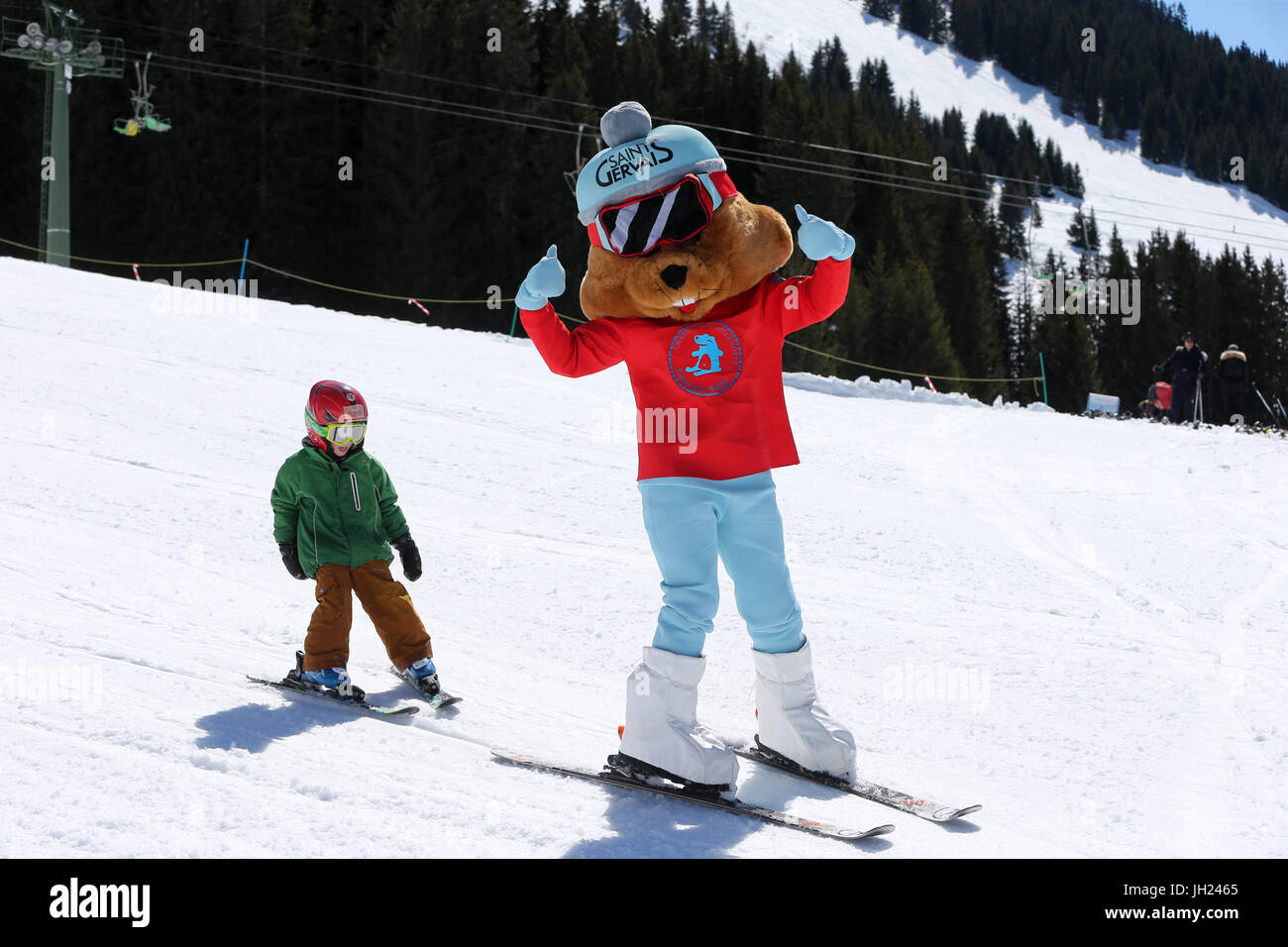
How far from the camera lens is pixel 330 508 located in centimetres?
464

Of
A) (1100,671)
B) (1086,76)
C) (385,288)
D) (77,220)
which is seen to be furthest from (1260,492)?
(1086,76)

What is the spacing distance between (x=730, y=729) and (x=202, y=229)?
3710 centimetres

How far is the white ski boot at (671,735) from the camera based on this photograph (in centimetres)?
363

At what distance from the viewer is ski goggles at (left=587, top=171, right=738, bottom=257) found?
12.4 feet

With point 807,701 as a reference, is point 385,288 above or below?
above

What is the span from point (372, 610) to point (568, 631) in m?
1.15

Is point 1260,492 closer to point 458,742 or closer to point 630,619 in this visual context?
point 630,619

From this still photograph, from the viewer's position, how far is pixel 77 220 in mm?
37625
